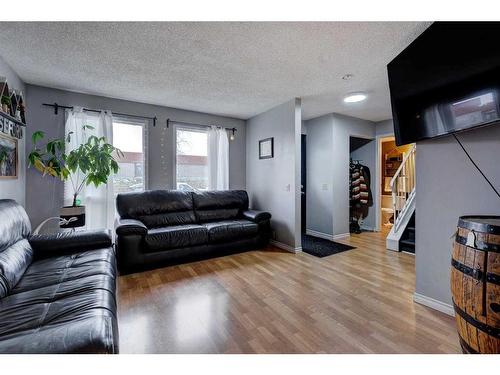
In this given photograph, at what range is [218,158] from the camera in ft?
14.0

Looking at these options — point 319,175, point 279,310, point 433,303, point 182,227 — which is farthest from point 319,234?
point 279,310

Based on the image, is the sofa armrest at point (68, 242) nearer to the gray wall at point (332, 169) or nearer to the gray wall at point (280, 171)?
the gray wall at point (280, 171)

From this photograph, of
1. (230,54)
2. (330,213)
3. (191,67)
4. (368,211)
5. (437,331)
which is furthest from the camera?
(368,211)

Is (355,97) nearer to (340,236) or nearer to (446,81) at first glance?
(446,81)

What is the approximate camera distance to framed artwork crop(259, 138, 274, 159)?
3.95 m

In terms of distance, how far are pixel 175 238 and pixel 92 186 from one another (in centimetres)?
156

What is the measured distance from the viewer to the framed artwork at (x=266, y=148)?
3953 mm

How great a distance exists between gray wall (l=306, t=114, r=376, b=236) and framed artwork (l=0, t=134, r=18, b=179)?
14.7 ft

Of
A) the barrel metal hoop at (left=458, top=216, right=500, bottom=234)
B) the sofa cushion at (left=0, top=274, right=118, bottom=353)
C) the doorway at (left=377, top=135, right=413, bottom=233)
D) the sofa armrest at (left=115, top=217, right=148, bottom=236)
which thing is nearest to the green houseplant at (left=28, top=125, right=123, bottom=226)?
the sofa armrest at (left=115, top=217, right=148, bottom=236)
